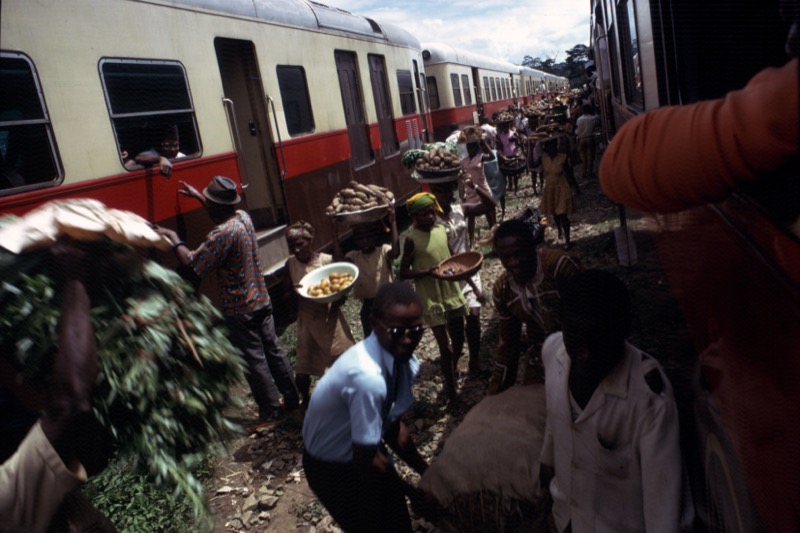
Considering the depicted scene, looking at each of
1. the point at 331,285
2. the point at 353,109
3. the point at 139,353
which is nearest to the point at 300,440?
the point at 331,285

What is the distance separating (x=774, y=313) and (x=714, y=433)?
0.72 meters

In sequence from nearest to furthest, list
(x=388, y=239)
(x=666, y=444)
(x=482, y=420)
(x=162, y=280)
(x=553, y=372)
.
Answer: (x=666, y=444)
(x=162, y=280)
(x=553, y=372)
(x=482, y=420)
(x=388, y=239)

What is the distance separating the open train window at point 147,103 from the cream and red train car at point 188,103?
11 mm

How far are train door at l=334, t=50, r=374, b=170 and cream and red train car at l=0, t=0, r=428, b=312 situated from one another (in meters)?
0.03

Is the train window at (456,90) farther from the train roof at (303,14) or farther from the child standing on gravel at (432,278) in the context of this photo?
the child standing on gravel at (432,278)

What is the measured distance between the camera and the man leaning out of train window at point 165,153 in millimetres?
4575

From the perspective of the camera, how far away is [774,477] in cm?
110

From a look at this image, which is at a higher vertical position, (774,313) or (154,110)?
(154,110)

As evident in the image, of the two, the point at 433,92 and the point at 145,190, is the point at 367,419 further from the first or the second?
the point at 433,92

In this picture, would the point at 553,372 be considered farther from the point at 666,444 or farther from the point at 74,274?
the point at 74,274

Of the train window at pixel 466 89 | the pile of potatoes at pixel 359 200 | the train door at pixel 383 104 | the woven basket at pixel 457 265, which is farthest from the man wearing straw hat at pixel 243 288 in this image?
the train window at pixel 466 89

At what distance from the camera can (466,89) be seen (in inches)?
706

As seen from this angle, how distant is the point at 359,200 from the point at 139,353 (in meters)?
3.50

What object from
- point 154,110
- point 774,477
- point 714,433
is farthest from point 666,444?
point 154,110
